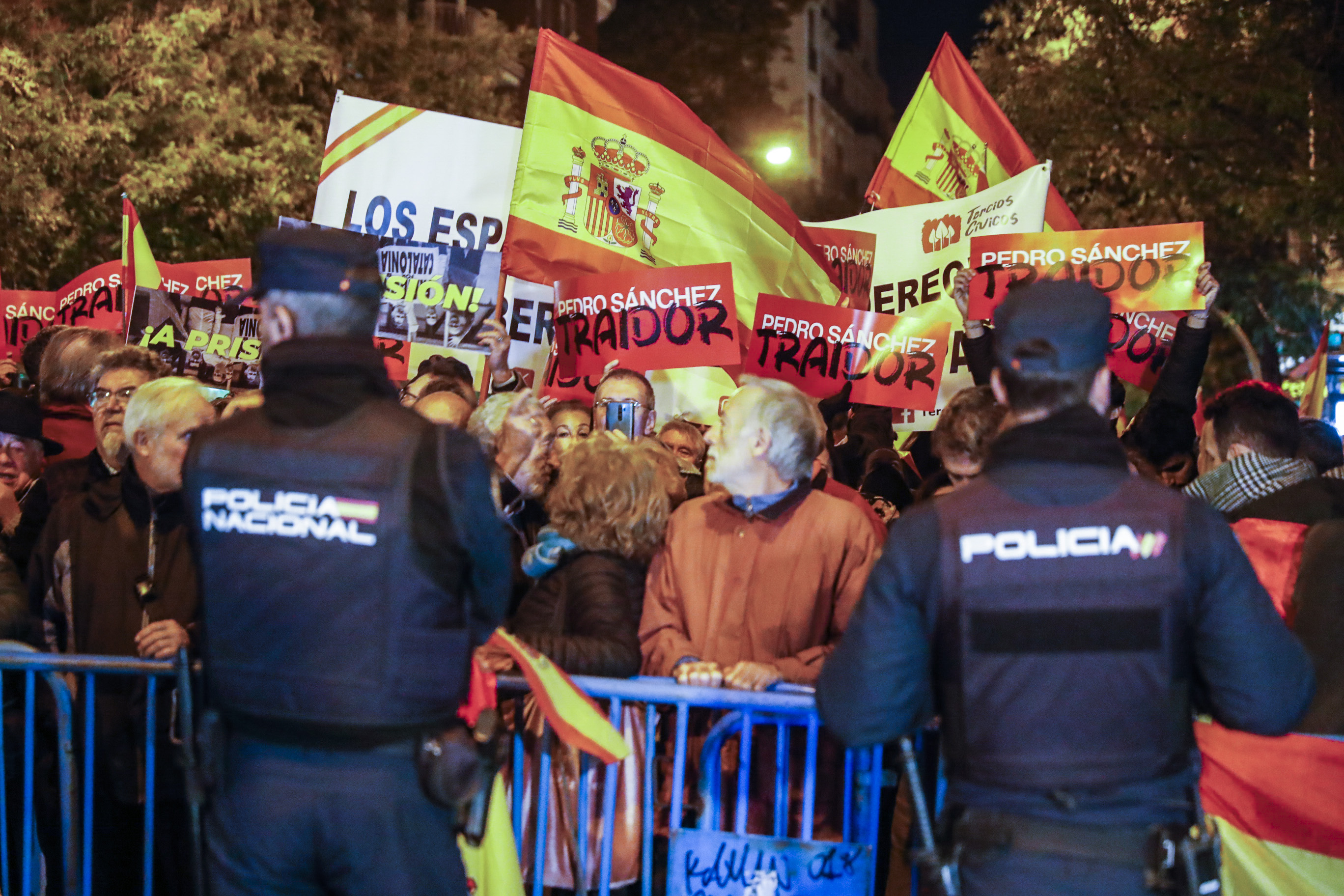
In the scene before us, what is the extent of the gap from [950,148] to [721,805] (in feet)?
20.2

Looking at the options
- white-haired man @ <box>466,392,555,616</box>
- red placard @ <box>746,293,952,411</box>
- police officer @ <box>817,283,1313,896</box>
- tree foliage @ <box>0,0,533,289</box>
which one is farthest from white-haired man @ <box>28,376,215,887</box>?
tree foliage @ <box>0,0,533,289</box>

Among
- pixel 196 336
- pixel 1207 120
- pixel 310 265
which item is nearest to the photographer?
pixel 310 265

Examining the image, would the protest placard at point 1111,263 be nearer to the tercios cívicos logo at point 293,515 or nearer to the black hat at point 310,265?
the black hat at point 310,265

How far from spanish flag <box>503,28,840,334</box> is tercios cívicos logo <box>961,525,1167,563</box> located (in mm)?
5248

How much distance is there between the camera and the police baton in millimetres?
2604

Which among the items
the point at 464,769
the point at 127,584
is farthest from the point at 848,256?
the point at 464,769

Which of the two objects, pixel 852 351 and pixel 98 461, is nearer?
pixel 98 461

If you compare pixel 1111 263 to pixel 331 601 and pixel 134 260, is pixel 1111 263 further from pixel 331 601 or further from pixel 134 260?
pixel 134 260

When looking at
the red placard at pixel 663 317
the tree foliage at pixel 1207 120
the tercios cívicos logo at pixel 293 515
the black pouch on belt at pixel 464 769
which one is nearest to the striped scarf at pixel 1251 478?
the black pouch on belt at pixel 464 769

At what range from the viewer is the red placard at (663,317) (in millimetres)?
6949

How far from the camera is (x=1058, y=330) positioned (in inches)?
102

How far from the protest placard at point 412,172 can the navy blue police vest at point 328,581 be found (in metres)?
5.36

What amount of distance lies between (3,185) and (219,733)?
1102cm

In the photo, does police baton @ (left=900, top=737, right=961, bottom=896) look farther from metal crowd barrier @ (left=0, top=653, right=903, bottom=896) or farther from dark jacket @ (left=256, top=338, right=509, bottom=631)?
dark jacket @ (left=256, top=338, right=509, bottom=631)
